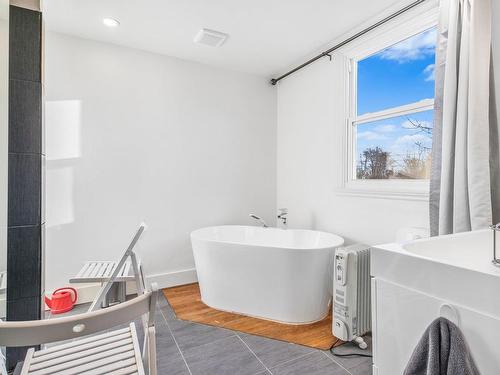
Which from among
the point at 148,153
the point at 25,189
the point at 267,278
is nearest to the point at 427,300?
the point at 267,278

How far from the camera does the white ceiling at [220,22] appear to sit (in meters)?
2.16

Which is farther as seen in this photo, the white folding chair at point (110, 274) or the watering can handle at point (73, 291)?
the watering can handle at point (73, 291)

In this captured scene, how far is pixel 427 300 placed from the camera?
2.89 feet

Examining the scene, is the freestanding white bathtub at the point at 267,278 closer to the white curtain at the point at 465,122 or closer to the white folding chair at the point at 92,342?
the white curtain at the point at 465,122

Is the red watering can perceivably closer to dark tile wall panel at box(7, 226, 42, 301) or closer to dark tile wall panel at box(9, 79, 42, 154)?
dark tile wall panel at box(7, 226, 42, 301)

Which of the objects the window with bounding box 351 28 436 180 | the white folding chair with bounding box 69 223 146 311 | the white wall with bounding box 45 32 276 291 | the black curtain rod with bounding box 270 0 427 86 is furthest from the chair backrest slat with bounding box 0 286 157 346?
the black curtain rod with bounding box 270 0 427 86

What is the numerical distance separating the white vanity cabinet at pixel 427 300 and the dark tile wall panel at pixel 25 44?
2.02 meters

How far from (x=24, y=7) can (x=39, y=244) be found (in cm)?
136

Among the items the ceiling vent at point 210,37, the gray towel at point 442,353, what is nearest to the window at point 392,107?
the ceiling vent at point 210,37

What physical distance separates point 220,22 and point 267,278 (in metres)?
2.13

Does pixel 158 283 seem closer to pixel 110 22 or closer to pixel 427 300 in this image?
pixel 110 22

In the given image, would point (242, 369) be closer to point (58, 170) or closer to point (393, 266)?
point (393, 266)

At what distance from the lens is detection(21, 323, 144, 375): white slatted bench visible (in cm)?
110

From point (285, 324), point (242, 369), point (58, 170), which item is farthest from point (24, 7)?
point (285, 324)
